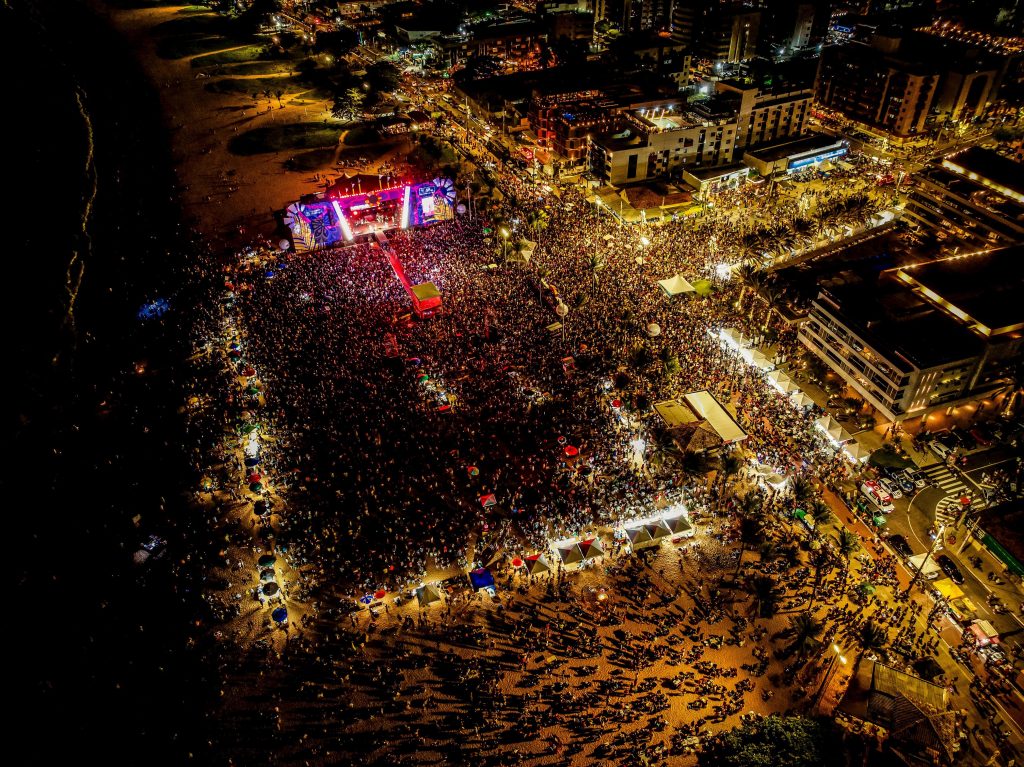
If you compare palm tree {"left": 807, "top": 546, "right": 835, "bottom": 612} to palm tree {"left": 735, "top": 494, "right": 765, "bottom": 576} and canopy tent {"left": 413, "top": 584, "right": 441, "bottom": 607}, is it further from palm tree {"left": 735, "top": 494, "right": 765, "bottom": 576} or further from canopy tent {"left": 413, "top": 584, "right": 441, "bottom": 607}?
canopy tent {"left": 413, "top": 584, "right": 441, "bottom": 607}

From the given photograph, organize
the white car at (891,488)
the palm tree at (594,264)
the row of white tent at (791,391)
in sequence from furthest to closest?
the palm tree at (594,264)
the row of white tent at (791,391)
the white car at (891,488)

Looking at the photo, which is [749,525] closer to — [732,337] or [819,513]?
[819,513]

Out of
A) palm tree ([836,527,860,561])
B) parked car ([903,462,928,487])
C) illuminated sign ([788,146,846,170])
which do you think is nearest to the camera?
palm tree ([836,527,860,561])

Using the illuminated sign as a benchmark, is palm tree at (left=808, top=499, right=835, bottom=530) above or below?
below

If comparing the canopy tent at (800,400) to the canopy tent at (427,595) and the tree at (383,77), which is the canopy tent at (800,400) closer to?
the canopy tent at (427,595)

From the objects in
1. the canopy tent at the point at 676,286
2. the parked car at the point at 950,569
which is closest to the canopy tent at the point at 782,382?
the canopy tent at the point at 676,286

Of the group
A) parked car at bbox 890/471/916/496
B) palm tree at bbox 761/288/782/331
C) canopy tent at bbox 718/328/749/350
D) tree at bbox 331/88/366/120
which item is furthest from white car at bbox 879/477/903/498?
tree at bbox 331/88/366/120
